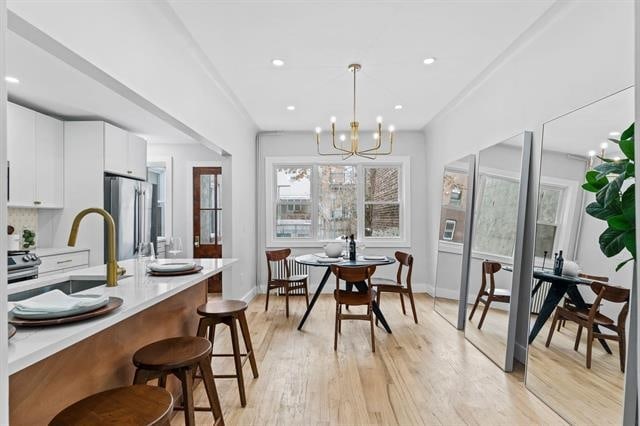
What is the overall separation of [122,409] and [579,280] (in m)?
2.55

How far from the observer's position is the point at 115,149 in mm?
4512

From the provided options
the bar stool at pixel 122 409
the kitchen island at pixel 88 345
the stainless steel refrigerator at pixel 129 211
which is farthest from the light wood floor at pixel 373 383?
the stainless steel refrigerator at pixel 129 211

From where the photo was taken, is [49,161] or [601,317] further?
[49,161]

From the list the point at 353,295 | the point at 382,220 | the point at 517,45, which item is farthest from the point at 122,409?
the point at 382,220

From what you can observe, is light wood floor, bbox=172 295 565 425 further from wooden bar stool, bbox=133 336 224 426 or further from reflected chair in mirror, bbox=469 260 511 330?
wooden bar stool, bbox=133 336 224 426

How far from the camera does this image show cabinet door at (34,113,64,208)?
3961mm

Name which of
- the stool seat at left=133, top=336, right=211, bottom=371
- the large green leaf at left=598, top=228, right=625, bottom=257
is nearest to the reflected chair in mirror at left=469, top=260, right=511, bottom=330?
the large green leaf at left=598, top=228, right=625, bottom=257

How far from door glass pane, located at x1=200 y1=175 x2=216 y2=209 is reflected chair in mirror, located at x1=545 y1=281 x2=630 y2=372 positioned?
16.2 ft

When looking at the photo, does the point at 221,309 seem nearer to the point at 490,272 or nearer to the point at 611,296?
the point at 611,296

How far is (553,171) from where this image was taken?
2.59m

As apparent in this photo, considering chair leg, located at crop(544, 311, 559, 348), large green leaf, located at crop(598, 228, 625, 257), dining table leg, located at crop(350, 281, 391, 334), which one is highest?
large green leaf, located at crop(598, 228, 625, 257)

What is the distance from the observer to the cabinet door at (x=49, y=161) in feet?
13.0

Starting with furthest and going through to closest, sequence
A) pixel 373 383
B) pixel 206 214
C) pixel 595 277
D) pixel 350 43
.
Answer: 1. pixel 206 214
2. pixel 350 43
3. pixel 373 383
4. pixel 595 277

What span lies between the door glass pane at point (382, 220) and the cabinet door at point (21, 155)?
4443mm
